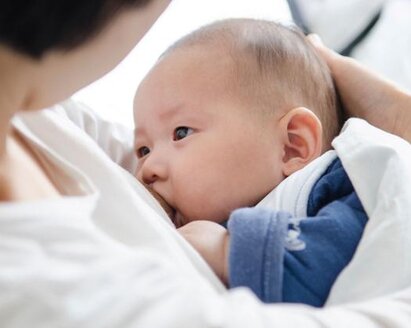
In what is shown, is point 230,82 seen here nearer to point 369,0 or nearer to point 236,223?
point 236,223

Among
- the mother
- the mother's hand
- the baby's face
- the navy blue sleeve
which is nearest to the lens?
the mother

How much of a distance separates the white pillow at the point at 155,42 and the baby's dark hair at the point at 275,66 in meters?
0.23

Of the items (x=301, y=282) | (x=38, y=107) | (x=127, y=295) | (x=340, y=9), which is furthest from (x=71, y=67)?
(x=340, y=9)

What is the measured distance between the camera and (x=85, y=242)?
0.53 meters

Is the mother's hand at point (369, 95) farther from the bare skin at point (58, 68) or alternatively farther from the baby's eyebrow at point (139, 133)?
the bare skin at point (58, 68)

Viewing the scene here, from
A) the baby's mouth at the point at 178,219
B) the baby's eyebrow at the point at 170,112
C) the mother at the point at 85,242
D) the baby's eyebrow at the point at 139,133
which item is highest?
the mother at the point at 85,242

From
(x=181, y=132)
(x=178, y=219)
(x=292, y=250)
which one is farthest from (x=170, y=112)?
(x=292, y=250)

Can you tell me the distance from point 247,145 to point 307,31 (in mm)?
621

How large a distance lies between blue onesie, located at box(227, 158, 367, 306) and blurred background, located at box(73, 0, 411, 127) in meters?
0.61

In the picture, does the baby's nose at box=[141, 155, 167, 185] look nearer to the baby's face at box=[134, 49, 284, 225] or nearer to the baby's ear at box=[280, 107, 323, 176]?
the baby's face at box=[134, 49, 284, 225]

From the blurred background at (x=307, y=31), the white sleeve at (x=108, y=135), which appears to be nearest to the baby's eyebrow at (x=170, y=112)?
the white sleeve at (x=108, y=135)

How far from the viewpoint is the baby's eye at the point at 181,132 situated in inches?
36.3

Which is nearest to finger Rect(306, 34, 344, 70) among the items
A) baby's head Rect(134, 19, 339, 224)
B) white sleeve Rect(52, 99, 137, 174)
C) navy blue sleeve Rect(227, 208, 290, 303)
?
baby's head Rect(134, 19, 339, 224)

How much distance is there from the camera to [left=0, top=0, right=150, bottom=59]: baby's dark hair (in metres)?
0.48
